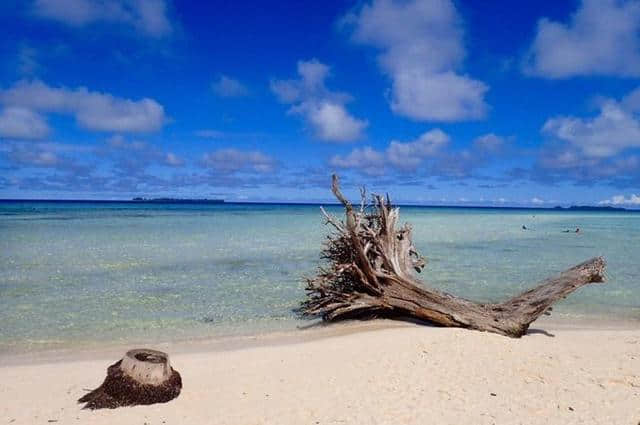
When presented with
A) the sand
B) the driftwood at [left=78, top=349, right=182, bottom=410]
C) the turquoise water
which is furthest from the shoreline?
the driftwood at [left=78, top=349, right=182, bottom=410]

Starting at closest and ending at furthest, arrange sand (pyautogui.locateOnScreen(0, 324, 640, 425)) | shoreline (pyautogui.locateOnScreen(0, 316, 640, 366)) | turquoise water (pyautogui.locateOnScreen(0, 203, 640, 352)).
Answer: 1. sand (pyautogui.locateOnScreen(0, 324, 640, 425))
2. shoreline (pyautogui.locateOnScreen(0, 316, 640, 366))
3. turquoise water (pyautogui.locateOnScreen(0, 203, 640, 352))

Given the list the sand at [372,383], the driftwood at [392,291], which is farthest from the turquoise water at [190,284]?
the sand at [372,383]

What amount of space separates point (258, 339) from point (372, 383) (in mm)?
3383

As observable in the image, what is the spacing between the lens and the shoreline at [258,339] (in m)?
8.22

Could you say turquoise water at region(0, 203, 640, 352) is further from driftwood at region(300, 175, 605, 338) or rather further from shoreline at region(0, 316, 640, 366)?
driftwood at region(300, 175, 605, 338)

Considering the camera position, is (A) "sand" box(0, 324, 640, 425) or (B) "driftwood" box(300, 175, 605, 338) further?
(B) "driftwood" box(300, 175, 605, 338)

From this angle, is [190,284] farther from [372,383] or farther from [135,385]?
[372,383]

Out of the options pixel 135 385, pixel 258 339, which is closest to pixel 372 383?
pixel 135 385

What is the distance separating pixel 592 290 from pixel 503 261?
250 inches

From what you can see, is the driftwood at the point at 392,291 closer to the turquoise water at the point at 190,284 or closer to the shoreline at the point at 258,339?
the shoreline at the point at 258,339

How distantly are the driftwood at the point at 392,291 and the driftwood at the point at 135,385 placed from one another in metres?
4.89

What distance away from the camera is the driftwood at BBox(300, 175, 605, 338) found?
9344mm

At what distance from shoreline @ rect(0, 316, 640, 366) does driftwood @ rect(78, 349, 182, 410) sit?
242cm

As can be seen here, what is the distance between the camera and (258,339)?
30.6 feet
